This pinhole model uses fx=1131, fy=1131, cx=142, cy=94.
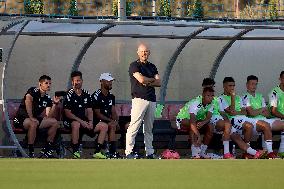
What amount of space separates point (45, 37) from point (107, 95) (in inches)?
74.1

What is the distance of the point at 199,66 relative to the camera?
19.8 m

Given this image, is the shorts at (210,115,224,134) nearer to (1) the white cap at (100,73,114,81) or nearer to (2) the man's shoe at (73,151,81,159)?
(1) the white cap at (100,73,114,81)

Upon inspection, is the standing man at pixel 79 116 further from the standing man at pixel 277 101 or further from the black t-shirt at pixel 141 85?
the standing man at pixel 277 101

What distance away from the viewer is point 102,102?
1781 cm

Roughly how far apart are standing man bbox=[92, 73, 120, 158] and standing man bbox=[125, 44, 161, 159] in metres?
0.65

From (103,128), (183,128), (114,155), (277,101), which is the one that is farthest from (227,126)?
(103,128)

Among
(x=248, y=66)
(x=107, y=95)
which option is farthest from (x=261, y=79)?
(x=107, y=95)

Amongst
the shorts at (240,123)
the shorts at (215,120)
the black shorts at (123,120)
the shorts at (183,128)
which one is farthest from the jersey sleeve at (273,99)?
the black shorts at (123,120)

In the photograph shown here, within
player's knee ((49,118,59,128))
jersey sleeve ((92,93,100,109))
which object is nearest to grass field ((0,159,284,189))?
player's knee ((49,118,59,128))

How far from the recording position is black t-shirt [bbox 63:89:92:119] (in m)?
17.6

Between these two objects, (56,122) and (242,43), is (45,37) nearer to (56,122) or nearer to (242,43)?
(56,122)

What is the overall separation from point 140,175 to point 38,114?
269 inches

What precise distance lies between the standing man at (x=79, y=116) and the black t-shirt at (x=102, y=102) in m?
0.10

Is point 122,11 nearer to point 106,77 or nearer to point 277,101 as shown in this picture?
point 106,77
